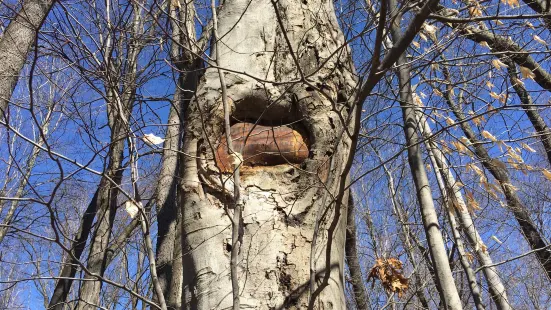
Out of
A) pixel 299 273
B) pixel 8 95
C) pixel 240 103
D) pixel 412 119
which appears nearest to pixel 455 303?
pixel 412 119

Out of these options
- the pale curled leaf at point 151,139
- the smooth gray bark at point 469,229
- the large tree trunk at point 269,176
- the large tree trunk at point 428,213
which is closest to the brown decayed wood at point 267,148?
the large tree trunk at point 269,176

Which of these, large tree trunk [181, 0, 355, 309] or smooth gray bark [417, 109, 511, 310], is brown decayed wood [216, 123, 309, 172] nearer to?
large tree trunk [181, 0, 355, 309]

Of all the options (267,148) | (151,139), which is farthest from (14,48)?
(267,148)

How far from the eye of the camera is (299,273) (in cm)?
182

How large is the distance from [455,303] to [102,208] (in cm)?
428

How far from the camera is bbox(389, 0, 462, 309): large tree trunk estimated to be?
3211mm

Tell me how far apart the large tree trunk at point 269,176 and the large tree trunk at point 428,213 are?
3.60 ft

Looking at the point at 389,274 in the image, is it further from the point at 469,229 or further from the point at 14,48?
the point at 14,48

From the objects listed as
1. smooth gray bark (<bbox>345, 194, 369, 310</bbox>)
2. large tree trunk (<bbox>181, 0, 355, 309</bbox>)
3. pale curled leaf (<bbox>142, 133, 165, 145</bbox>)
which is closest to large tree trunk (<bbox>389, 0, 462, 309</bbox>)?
large tree trunk (<bbox>181, 0, 355, 309</bbox>)

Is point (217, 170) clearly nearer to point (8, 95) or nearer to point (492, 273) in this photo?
point (8, 95)

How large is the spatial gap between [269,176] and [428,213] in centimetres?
176

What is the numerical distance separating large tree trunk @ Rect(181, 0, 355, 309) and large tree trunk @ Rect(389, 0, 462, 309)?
3.60 feet

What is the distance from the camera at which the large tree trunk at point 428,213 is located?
126 inches

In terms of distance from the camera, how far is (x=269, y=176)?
2057 mm
